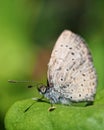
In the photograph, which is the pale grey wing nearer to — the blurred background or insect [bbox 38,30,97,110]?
insect [bbox 38,30,97,110]

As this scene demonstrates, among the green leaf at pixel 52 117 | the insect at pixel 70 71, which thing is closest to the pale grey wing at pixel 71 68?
the insect at pixel 70 71

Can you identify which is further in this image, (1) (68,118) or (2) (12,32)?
(2) (12,32)

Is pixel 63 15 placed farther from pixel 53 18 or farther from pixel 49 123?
pixel 49 123

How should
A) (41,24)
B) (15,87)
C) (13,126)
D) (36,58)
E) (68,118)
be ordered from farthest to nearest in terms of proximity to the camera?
(41,24) < (36,58) < (15,87) < (13,126) < (68,118)

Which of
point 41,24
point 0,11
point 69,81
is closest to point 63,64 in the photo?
point 69,81

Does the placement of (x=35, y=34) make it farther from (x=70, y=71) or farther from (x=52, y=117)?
(x=52, y=117)

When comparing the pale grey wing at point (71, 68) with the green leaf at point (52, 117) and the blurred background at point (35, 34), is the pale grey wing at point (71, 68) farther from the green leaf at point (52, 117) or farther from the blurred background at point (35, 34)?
the blurred background at point (35, 34)

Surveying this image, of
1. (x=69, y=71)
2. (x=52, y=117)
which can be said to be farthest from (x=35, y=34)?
(x=52, y=117)
